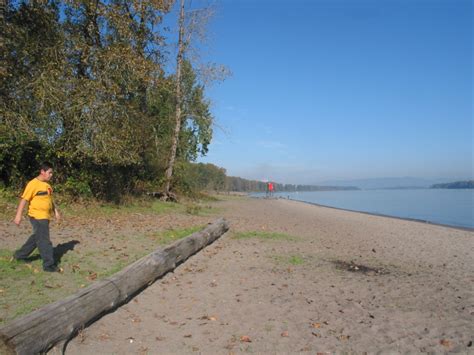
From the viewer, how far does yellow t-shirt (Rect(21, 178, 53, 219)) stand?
6742 mm

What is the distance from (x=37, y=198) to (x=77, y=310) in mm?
2865

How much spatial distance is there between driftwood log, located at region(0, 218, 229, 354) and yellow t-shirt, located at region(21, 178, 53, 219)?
1.92 m

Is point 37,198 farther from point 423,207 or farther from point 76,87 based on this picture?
point 423,207

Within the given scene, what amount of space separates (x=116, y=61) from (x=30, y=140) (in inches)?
180

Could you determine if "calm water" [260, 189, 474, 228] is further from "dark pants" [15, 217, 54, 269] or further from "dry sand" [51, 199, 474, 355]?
"dark pants" [15, 217, 54, 269]

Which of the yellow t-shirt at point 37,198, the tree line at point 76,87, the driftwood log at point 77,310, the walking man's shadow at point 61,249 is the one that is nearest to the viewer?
the driftwood log at point 77,310

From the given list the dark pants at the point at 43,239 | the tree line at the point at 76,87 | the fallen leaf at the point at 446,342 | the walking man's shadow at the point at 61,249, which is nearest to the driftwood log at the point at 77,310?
the dark pants at the point at 43,239

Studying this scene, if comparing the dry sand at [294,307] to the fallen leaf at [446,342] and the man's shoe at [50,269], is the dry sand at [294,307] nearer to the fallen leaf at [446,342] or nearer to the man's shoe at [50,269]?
the fallen leaf at [446,342]

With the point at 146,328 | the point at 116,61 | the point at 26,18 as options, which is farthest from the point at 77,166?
the point at 146,328

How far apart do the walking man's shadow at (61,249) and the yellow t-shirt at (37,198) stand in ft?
A: 4.87

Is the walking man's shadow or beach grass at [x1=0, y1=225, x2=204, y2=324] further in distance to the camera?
the walking man's shadow

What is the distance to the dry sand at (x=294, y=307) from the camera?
4.94 meters

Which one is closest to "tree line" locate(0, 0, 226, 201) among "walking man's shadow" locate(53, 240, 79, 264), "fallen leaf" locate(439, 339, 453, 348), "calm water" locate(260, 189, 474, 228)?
"walking man's shadow" locate(53, 240, 79, 264)

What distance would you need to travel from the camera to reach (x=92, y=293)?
5.23 m
